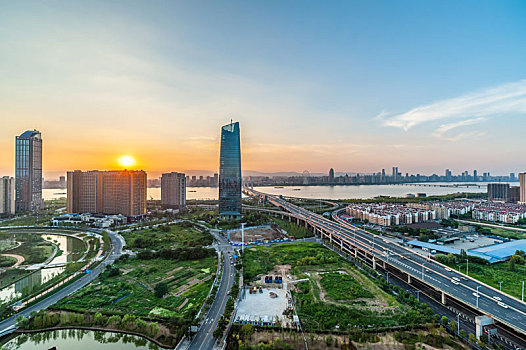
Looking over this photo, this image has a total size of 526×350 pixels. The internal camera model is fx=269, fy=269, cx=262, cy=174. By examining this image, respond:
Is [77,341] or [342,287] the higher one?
[342,287]

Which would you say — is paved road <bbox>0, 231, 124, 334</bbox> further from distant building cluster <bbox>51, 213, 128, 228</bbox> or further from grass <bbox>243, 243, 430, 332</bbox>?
distant building cluster <bbox>51, 213, 128, 228</bbox>

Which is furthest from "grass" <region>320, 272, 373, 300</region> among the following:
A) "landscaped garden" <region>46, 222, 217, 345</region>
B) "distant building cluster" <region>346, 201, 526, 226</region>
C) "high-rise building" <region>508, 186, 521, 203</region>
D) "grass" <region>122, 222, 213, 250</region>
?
"high-rise building" <region>508, 186, 521, 203</region>

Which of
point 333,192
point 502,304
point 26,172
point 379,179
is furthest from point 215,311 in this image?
point 379,179

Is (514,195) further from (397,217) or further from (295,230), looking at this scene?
(295,230)

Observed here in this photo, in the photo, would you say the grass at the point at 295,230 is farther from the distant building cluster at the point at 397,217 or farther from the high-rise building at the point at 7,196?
the high-rise building at the point at 7,196

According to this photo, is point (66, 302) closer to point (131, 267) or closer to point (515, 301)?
point (131, 267)
